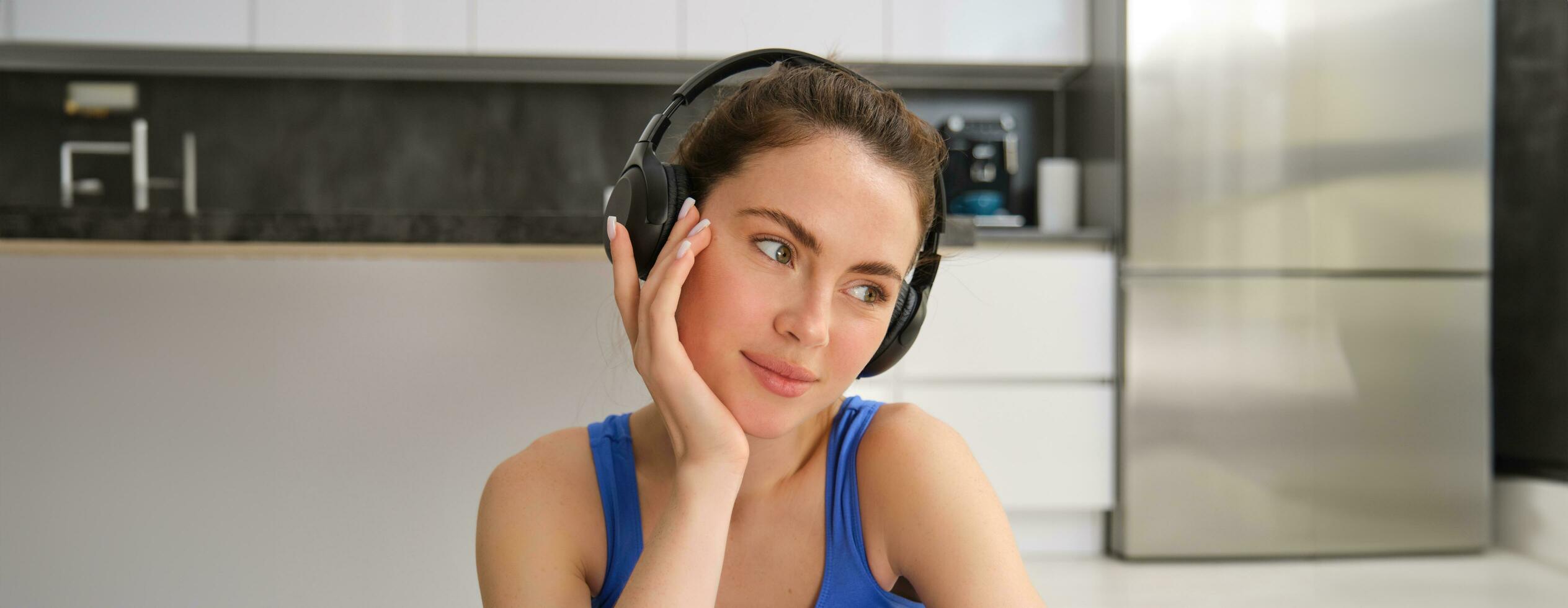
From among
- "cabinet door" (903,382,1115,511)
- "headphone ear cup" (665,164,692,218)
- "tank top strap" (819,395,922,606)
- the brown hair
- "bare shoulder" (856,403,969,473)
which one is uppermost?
the brown hair

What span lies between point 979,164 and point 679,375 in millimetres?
2925

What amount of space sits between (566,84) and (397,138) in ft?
2.07

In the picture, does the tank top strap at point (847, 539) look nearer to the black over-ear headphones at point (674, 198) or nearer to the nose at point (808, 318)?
the black over-ear headphones at point (674, 198)

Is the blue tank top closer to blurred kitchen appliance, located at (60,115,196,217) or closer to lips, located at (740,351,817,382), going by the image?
lips, located at (740,351,817,382)

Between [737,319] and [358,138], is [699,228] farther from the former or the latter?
[358,138]

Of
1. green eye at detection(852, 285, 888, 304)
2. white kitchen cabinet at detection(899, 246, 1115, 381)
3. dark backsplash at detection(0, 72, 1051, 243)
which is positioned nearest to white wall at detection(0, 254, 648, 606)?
green eye at detection(852, 285, 888, 304)

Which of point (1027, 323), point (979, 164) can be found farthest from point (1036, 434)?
point (979, 164)

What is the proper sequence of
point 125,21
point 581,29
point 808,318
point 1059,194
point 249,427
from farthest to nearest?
point 1059,194 < point 581,29 < point 125,21 < point 249,427 < point 808,318

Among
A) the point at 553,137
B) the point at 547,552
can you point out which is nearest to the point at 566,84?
the point at 553,137

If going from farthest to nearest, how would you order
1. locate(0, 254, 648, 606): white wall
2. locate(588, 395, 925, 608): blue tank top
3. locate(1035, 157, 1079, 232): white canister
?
locate(1035, 157, 1079, 232): white canister → locate(0, 254, 648, 606): white wall → locate(588, 395, 925, 608): blue tank top

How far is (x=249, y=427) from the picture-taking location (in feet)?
3.22

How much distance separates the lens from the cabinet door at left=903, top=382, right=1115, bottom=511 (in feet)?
9.70

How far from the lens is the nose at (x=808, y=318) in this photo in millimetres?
757

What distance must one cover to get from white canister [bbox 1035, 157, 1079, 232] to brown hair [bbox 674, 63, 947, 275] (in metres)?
2.56
